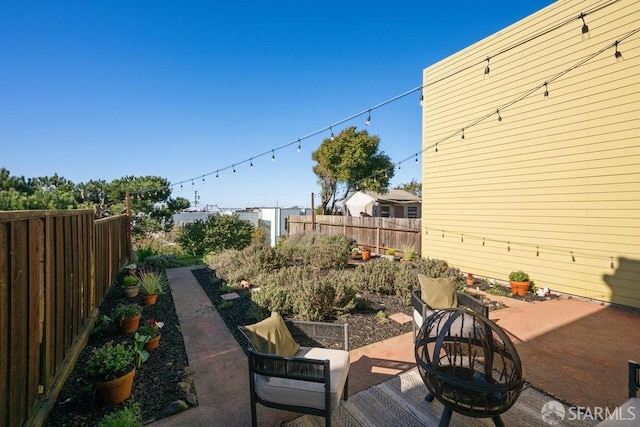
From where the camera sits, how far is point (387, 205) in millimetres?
22188

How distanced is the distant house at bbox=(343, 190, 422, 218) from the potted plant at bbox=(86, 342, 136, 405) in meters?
19.7

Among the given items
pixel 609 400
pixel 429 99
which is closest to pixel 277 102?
pixel 429 99

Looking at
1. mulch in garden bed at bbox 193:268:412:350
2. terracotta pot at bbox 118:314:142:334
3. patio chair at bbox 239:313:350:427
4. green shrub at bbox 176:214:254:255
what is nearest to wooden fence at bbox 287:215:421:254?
green shrub at bbox 176:214:254:255

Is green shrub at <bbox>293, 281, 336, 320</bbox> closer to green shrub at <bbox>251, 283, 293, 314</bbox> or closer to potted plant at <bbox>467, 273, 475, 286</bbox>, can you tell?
green shrub at <bbox>251, 283, 293, 314</bbox>

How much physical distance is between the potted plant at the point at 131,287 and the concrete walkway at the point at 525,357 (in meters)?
1.21

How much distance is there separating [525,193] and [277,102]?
8.64 meters

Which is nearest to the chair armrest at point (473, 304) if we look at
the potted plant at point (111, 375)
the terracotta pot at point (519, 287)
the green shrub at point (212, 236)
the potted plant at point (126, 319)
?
the terracotta pot at point (519, 287)

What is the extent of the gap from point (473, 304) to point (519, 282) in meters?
3.22

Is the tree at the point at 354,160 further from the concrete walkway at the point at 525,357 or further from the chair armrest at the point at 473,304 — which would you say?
the chair armrest at the point at 473,304

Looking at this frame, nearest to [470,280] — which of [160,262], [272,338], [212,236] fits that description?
[272,338]

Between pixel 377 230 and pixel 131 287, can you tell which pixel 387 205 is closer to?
pixel 377 230

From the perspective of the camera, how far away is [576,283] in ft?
17.9

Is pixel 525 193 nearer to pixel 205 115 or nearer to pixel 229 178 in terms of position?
pixel 229 178

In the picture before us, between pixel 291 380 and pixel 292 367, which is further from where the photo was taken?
pixel 291 380
